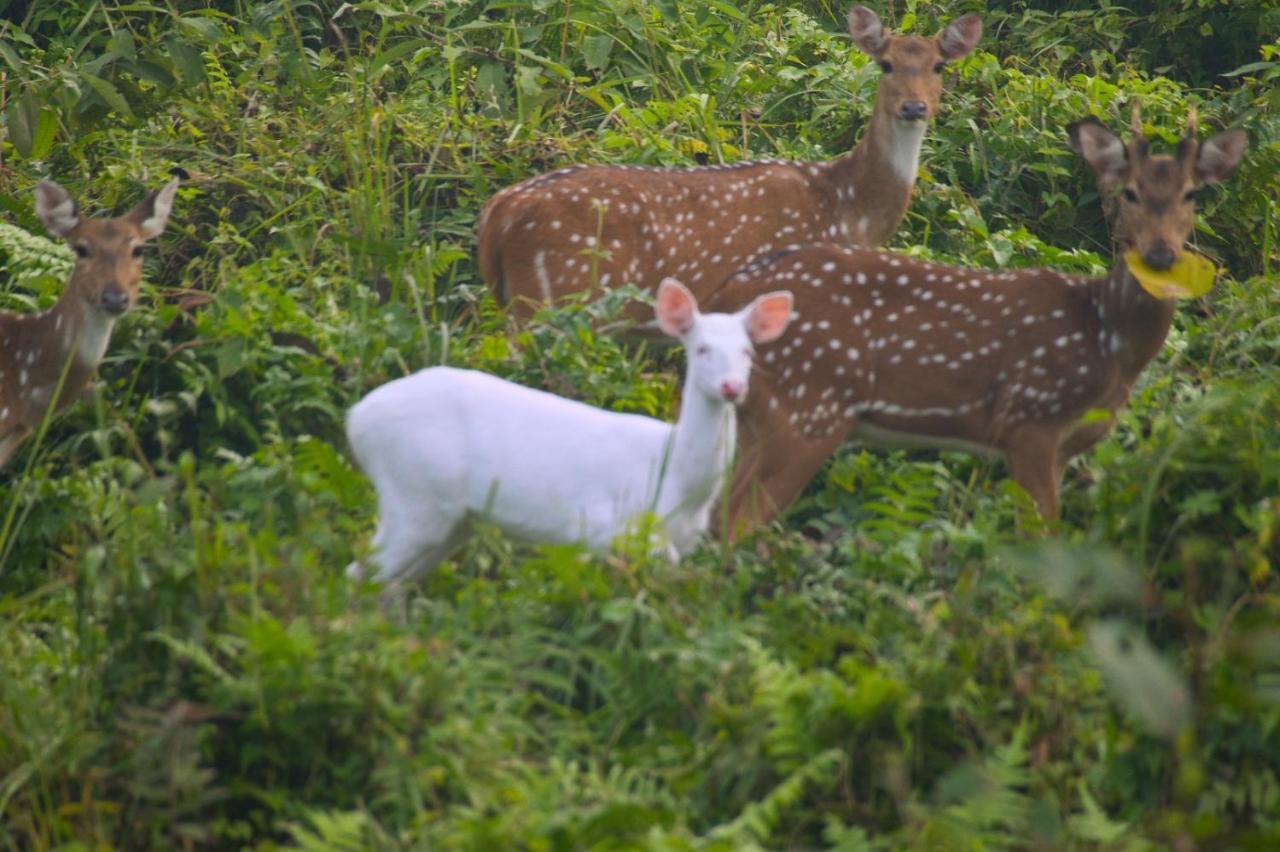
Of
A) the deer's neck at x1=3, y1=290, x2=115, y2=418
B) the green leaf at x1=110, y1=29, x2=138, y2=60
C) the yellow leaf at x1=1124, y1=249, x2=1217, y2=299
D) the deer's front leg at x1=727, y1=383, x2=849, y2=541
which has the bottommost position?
the deer's neck at x1=3, y1=290, x2=115, y2=418

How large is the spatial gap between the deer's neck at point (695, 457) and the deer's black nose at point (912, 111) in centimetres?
302

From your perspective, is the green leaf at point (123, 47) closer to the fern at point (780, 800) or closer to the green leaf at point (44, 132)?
the green leaf at point (44, 132)

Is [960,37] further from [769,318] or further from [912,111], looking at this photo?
[769,318]

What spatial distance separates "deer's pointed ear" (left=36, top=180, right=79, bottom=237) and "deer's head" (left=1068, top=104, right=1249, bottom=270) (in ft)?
11.2

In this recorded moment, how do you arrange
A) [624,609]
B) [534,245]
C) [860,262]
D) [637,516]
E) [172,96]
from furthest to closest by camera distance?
[172,96] < [534,245] < [860,262] < [637,516] < [624,609]

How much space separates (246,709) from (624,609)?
0.90m

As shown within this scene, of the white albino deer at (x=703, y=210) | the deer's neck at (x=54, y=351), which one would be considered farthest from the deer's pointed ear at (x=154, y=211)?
the white albino deer at (x=703, y=210)

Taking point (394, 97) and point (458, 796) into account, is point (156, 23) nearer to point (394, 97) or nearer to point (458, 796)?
point (394, 97)

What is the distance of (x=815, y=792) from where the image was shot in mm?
4406

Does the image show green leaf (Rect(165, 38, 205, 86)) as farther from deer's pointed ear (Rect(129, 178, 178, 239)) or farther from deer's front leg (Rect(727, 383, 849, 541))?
deer's front leg (Rect(727, 383, 849, 541))

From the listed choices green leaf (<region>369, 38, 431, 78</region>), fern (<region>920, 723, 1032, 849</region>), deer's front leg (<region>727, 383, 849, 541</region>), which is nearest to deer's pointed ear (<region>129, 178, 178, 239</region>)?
green leaf (<region>369, 38, 431, 78</region>)

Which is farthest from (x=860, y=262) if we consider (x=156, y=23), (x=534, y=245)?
(x=156, y=23)

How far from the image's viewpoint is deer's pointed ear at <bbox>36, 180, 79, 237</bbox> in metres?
6.71

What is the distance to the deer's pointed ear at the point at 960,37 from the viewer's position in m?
8.30
